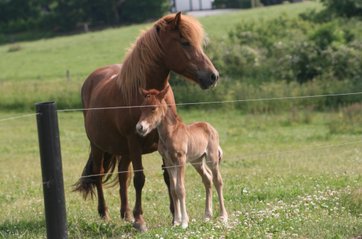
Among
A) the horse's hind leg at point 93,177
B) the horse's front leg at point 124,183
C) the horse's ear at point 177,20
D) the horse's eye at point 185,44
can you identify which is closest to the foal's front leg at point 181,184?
the horse's eye at point 185,44

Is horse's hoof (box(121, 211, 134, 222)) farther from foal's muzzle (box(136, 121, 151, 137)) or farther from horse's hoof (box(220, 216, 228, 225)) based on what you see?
foal's muzzle (box(136, 121, 151, 137))

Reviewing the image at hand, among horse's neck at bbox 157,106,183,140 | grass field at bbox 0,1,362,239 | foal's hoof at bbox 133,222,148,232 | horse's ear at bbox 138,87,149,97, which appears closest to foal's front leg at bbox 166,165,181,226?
grass field at bbox 0,1,362,239

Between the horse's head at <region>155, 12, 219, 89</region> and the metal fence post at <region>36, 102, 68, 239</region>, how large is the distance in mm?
2280

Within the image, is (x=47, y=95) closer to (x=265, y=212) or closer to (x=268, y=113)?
(x=268, y=113)

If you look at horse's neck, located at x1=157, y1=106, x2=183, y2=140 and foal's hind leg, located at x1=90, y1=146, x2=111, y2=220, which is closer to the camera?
horse's neck, located at x1=157, y1=106, x2=183, y2=140

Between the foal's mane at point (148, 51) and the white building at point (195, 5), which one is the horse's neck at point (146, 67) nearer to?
the foal's mane at point (148, 51)

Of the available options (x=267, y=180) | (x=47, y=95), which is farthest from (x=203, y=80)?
(x=47, y=95)

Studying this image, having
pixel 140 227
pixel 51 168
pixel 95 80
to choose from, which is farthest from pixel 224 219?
pixel 95 80

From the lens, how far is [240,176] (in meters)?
14.1

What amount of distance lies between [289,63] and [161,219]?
24372mm

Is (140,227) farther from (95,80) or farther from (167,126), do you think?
(95,80)

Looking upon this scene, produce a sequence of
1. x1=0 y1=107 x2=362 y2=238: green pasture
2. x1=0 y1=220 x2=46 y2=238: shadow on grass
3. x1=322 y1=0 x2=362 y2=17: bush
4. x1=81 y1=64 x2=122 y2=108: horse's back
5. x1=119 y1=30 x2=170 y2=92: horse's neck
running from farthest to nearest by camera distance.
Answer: x1=322 y1=0 x2=362 y2=17: bush → x1=81 y1=64 x2=122 y2=108: horse's back → x1=119 y1=30 x2=170 y2=92: horse's neck → x1=0 y1=220 x2=46 y2=238: shadow on grass → x1=0 y1=107 x2=362 y2=238: green pasture

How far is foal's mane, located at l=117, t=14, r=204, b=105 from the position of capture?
8.89 m

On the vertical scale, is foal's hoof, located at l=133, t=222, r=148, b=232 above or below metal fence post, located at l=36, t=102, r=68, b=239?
below
